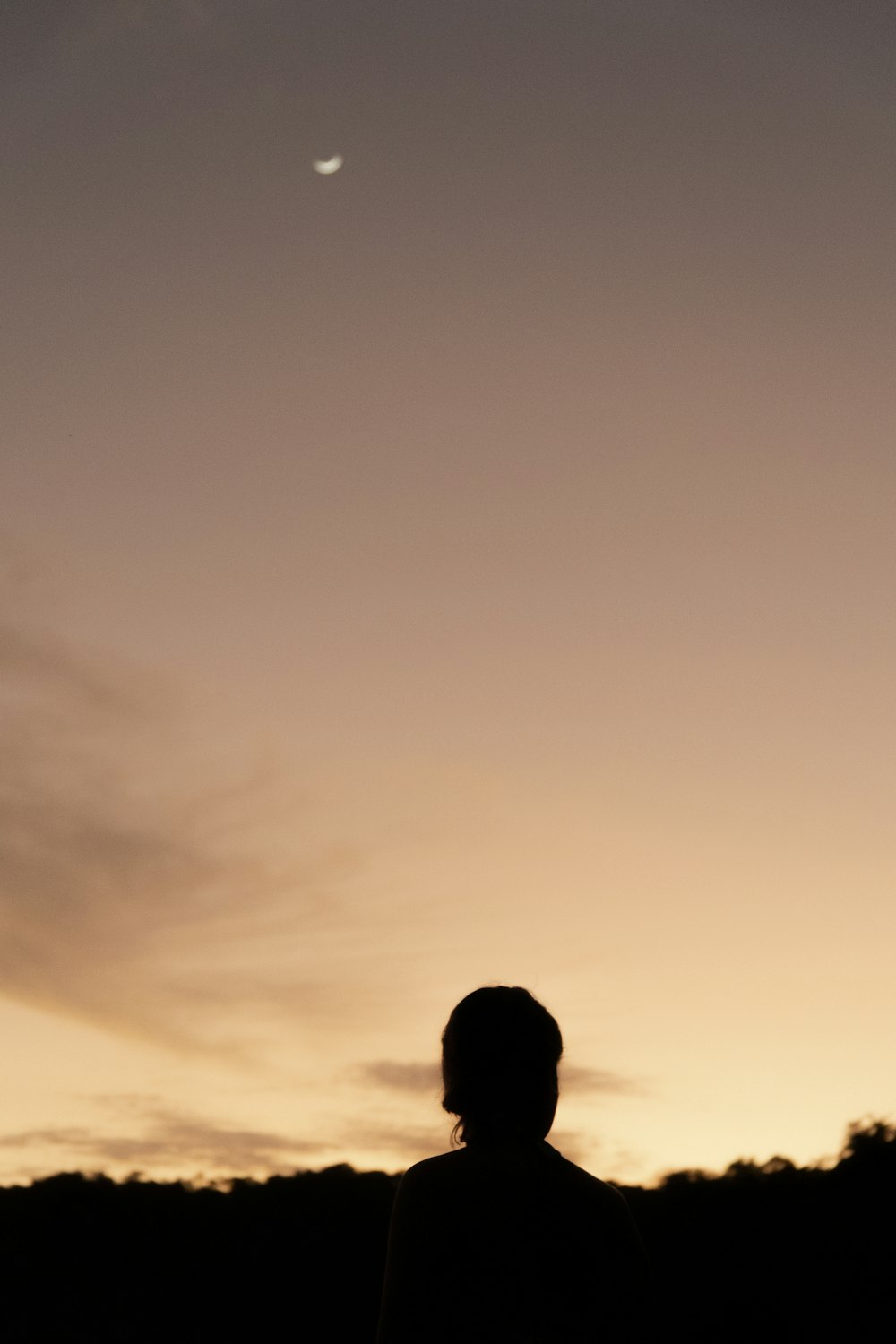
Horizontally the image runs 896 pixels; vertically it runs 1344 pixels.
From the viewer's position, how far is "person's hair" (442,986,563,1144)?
11.5 ft

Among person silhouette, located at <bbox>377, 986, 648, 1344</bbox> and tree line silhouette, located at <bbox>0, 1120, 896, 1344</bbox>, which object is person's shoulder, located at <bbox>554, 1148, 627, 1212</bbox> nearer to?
person silhouette, located at <bbox>377, 986, 648, 1344</bbox>

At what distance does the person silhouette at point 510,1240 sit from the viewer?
331cm

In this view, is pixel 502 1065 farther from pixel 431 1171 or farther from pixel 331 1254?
pixel 331 1254

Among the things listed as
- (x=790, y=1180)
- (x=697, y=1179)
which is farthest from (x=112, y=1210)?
(x=790, y=1180)

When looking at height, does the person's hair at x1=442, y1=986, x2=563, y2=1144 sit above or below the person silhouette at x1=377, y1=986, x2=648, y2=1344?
above

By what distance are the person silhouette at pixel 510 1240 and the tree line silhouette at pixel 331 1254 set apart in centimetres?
513

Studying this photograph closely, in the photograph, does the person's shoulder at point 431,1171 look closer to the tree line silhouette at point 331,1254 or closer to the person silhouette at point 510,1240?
the person silhouette at point 510,1240

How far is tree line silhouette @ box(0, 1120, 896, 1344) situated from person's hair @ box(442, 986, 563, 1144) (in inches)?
209

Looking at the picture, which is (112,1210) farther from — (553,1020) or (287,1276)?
(553,1020)

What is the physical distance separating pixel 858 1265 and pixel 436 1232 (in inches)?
221

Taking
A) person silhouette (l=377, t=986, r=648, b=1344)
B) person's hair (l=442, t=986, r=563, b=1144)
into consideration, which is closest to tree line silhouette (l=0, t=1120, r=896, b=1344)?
person silhouette (l=377, t=986, r=648, b=1344)

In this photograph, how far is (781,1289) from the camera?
25.9ft

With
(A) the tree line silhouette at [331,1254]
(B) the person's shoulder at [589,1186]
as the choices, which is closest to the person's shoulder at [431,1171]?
(B) the person's shoulder at [589,1186]

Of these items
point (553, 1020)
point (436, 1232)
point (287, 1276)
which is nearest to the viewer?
point (436, 1232)
